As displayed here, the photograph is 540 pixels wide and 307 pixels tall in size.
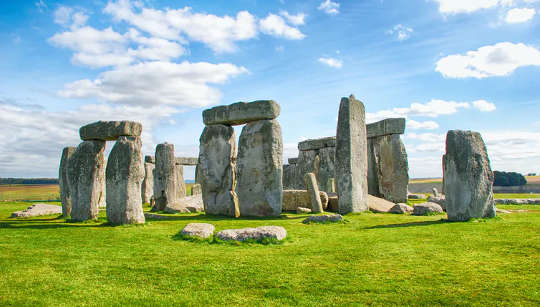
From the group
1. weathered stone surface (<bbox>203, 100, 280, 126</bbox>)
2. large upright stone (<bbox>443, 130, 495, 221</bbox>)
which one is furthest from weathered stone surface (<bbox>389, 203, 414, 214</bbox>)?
weathered stone surface (<bbox>203, 100, 280, 126</bbox>)

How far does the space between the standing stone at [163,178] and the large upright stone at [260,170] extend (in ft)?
13.3

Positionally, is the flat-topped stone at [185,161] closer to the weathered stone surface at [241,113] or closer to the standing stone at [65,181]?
the standing stone at [65,181]

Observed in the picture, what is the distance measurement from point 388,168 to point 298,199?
17.1ft

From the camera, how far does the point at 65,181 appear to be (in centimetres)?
1176

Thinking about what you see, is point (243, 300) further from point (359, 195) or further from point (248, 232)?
point (359, 195)

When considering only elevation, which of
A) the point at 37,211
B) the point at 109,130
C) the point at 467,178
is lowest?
the point at 37,211

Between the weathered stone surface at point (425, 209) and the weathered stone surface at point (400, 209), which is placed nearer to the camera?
the weathered stone surface at point (425, 209)

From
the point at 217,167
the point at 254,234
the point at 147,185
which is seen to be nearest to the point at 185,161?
the point at 147,185

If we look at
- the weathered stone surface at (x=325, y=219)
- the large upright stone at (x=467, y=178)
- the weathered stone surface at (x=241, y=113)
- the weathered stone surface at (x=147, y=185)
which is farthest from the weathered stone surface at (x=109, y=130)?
the weathered stone surface at (x=147, y=185)

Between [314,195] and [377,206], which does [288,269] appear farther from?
[377,206]

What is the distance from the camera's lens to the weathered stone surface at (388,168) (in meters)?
15.5

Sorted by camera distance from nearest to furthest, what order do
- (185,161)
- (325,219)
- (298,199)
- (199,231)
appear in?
1. (199,231)
2. (325,219)
3. (298,199)
4. (185,161)

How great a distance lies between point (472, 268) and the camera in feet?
15.2

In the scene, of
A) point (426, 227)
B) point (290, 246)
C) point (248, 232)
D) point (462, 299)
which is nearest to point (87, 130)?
point (248, 232)
